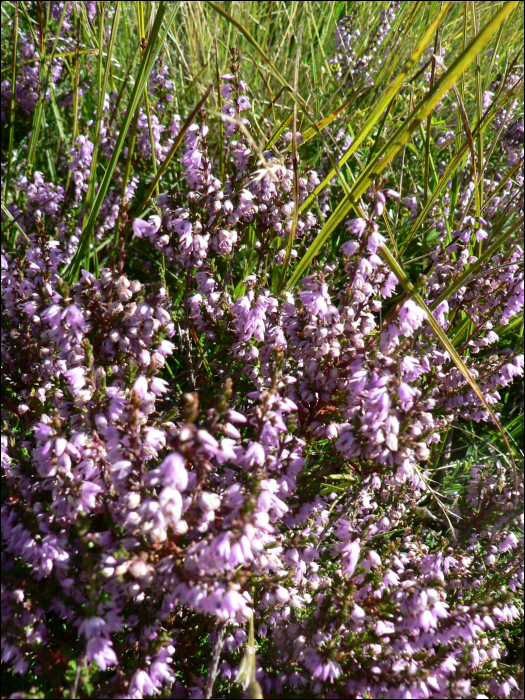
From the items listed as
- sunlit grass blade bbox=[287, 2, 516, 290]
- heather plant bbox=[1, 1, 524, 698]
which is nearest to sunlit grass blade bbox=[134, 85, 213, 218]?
heather plant bbox=[1, 1, 524, 698]

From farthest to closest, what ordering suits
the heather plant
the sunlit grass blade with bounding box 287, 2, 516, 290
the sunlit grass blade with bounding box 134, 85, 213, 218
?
the sunlit grass blade with bounding box 134, 85, 213, 218 < the sunlit grass blade with bounding box 287, 2, 516, 290 < the heather plant

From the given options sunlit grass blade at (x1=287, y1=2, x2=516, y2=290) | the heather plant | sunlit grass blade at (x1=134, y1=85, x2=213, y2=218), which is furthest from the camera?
sunlit grass blade at (x1=134, y1=85, x2=213, y2=218)

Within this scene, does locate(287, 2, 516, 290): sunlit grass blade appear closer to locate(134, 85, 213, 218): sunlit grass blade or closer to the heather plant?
the heather plant

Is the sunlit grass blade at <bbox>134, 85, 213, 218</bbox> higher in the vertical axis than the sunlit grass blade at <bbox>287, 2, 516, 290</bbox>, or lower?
lower

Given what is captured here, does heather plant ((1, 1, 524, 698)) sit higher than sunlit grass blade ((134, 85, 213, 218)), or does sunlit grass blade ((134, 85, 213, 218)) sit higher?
sunlit grass blade ((134, 85, 213, 218))

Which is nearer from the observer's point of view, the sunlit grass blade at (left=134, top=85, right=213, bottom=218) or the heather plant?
the heather plant

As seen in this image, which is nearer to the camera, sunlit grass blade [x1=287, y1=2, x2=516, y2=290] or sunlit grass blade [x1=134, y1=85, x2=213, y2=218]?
sunlit grass blade [x1=287, y1=2, x2=516, y2=290]

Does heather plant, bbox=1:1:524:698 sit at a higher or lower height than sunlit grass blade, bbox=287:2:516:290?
lower

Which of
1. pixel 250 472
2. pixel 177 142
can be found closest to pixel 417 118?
pixel 177 142

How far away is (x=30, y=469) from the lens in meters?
2.37

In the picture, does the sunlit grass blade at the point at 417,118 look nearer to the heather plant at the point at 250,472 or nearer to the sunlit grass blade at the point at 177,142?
the heather plant at the point at 250,472

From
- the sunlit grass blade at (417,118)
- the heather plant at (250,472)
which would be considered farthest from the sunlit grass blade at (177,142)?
the sunlit grass blade at (417,118)

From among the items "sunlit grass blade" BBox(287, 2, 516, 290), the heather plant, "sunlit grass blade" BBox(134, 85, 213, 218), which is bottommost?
the heather plant

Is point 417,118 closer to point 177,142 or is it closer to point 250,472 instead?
point 177,142
